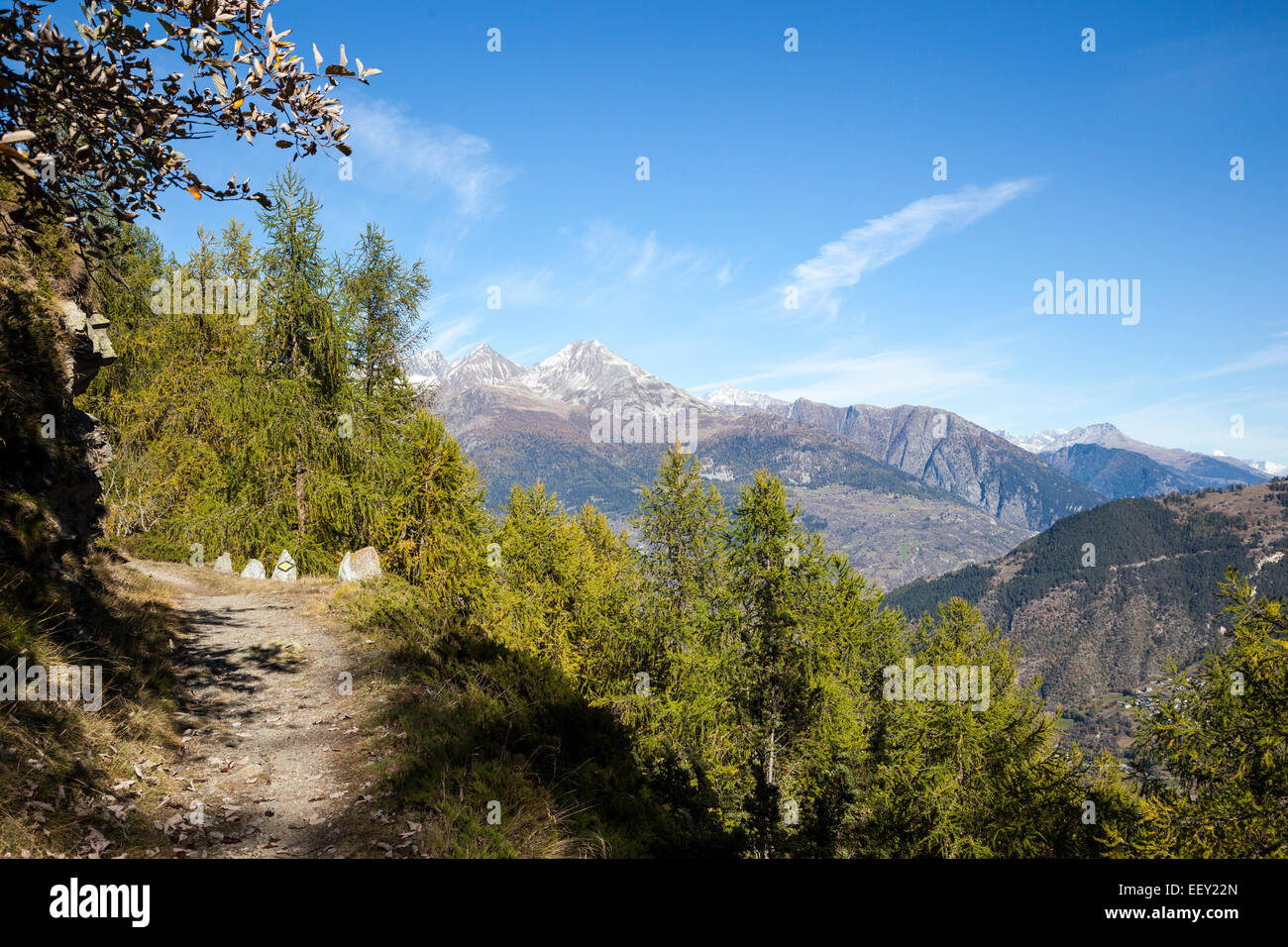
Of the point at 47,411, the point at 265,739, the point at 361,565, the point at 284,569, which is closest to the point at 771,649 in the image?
the point at 265,739

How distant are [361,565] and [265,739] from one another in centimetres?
1373

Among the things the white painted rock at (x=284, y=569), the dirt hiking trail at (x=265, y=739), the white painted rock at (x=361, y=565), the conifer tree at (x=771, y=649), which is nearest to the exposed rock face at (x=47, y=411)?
the dirt hiking trail at (x=265, y=739)

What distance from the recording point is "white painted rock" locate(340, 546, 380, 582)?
20859 millimetres

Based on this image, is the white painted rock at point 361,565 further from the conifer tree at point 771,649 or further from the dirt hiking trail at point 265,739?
the conifer tree at point 771,649

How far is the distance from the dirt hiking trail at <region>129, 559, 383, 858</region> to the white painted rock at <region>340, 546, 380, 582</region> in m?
5.77

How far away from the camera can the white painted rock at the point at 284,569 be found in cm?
2101

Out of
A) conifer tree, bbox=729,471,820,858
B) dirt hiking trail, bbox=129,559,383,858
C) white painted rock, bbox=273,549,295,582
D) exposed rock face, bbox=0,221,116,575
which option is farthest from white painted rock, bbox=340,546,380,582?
conifer tree, bbox=729,471,820,858

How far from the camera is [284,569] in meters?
21.3

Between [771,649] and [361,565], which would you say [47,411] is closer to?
[361,565]

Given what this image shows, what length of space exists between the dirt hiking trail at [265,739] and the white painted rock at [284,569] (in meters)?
5.95

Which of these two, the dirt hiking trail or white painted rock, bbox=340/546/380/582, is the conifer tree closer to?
the dirt hiking trail

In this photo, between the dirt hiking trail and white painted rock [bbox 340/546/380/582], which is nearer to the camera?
the dirt hiking trail
